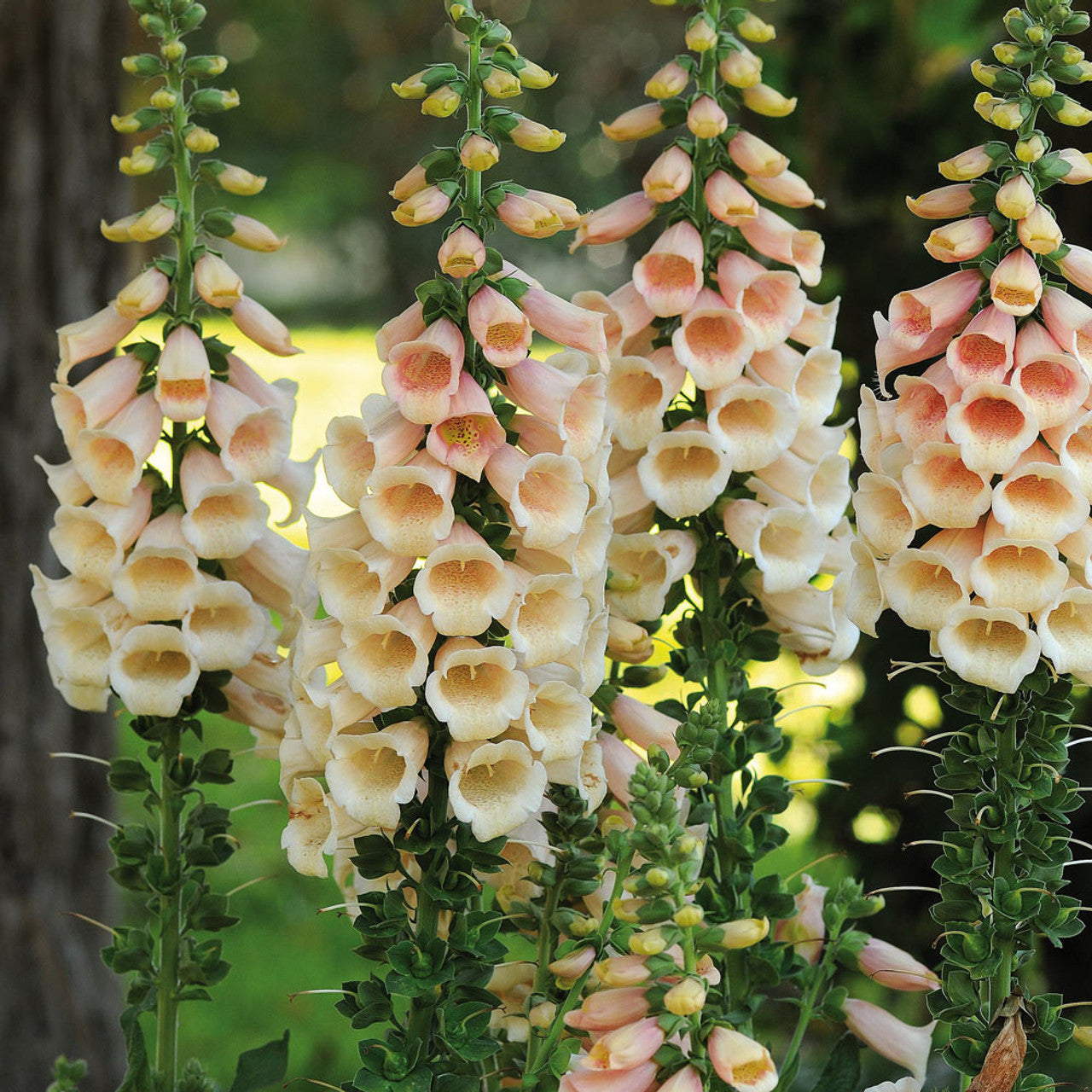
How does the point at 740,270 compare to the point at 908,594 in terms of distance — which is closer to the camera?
the point at 908,594

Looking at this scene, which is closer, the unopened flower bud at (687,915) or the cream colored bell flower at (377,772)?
the unopened flower bud at (687,915)

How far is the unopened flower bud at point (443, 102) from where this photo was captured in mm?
1091

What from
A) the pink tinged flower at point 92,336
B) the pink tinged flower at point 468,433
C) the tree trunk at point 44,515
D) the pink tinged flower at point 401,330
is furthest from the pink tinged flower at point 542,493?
the tree trunk at point 44,515

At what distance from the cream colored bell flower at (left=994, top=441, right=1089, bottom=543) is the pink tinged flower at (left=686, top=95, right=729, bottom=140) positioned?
41 centimetres

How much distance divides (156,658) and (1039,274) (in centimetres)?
82

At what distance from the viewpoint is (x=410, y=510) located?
43.0 inches

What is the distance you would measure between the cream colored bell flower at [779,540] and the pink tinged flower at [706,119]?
33 cm

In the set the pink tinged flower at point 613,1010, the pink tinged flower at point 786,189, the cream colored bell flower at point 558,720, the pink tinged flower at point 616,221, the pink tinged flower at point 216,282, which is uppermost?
the pink tinged flower at point 786,189

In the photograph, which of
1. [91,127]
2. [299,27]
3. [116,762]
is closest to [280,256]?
[299,27]

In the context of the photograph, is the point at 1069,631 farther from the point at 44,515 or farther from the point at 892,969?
the point at 44,515

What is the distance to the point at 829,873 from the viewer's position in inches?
107

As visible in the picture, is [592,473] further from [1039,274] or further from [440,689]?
[1039,274]

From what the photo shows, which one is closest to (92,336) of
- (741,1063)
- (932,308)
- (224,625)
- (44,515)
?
(224,625)

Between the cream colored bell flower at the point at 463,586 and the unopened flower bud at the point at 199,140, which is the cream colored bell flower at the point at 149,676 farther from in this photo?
the unopened flower bud at the point at 199,140
